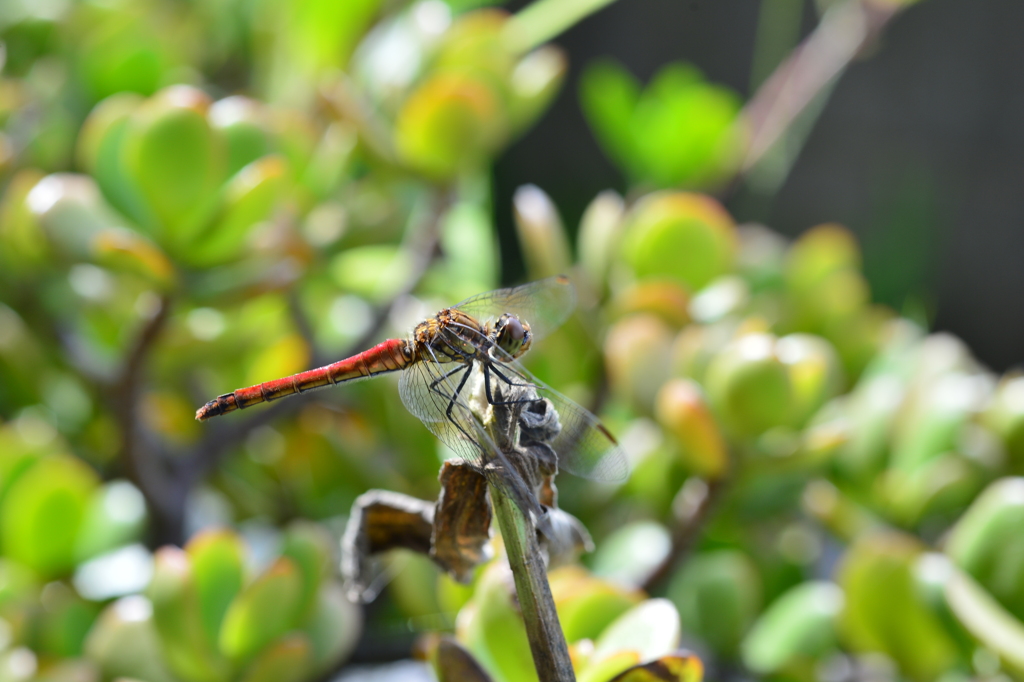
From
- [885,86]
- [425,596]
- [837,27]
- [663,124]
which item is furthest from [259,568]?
[885,86]

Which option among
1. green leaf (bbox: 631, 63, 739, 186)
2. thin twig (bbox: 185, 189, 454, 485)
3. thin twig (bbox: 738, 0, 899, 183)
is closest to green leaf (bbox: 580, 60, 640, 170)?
green leaf (bbox: 631, 63, 739, 186)

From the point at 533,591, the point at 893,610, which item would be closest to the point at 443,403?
the point at 533,591

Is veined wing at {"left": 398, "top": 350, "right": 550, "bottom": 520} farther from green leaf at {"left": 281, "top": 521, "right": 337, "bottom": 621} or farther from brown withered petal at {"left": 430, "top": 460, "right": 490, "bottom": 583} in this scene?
green leaf at {"left": 281, "top": 521, "right": 337, "bottom": 621}

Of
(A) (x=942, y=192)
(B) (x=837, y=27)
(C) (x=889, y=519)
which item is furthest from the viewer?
(A) (x=942, y=192)

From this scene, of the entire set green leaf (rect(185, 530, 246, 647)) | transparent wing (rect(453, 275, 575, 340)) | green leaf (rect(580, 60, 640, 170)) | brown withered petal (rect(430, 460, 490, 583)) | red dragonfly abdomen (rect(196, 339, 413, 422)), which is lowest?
brown withered petal (rect(430, 460, 490, 583))

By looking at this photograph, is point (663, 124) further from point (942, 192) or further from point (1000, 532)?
point (942, 192)
